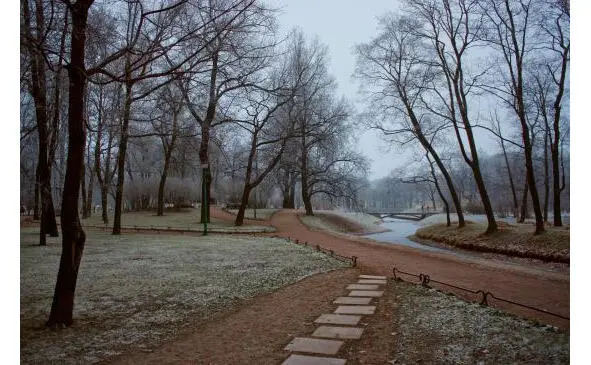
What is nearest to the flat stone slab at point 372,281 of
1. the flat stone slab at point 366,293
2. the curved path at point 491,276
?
the flat stone slab at point 366,293

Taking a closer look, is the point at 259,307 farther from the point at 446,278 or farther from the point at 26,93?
the point at 26,93

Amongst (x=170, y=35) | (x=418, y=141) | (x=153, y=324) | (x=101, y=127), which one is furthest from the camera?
(x=418, y=141)

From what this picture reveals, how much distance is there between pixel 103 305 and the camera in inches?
195

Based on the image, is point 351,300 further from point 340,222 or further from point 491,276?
point 340,222

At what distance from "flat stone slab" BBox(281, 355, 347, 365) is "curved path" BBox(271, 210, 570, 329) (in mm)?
1899

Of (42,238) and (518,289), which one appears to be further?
(42,238)

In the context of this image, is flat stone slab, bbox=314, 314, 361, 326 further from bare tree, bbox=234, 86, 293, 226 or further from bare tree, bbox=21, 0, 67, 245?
bare tree, bbox=234, 86, 293, 226

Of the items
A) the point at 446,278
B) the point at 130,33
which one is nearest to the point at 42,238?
the point at 130,33

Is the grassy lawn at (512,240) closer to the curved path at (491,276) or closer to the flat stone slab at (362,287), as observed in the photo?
the curved path at (491,276)

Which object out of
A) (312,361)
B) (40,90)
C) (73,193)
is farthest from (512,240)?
(40,90)

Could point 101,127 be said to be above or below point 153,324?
above

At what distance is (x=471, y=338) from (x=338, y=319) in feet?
4.39

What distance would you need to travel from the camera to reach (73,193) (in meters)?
4.18

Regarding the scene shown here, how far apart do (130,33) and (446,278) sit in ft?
19.7
